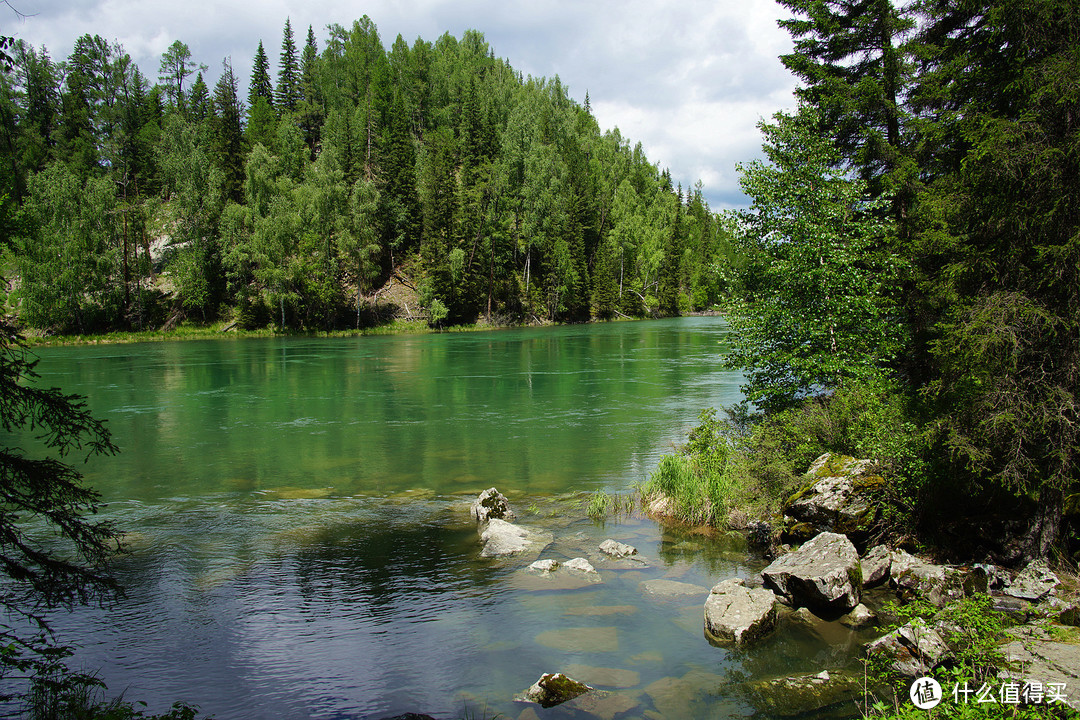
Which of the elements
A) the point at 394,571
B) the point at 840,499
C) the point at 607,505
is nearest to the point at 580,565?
the point at 394,571

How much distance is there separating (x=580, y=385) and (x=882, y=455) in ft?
73.0

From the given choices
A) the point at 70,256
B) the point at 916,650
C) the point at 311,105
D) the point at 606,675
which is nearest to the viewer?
the point at 916,650

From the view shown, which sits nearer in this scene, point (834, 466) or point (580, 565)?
point (580, 565)

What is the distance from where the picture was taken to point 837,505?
10.7 m

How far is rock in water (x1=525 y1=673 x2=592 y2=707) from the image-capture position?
7145 millimetres

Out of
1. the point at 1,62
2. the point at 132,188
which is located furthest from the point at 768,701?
the point at 132,188

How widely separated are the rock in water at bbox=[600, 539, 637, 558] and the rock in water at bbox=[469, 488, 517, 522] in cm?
269

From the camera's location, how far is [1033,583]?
8.20 meters

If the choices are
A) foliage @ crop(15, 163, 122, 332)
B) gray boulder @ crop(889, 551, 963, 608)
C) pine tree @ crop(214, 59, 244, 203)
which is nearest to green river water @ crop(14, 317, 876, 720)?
gray boulder @ crop(889, 551, 963, 608)

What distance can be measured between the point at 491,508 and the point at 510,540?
6.02 ft

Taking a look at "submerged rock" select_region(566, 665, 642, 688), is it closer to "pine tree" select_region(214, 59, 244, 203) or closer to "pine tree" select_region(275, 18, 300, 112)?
"pine tree" select_region(214, 59, 244, 203)

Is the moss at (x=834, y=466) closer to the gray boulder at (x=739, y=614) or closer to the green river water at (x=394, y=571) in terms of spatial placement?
the green river water at (x=394, y=571)

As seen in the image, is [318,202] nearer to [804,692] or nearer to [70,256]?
[70,256]

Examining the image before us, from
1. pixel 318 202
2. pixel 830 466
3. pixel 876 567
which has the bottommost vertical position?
pixel 876 567
